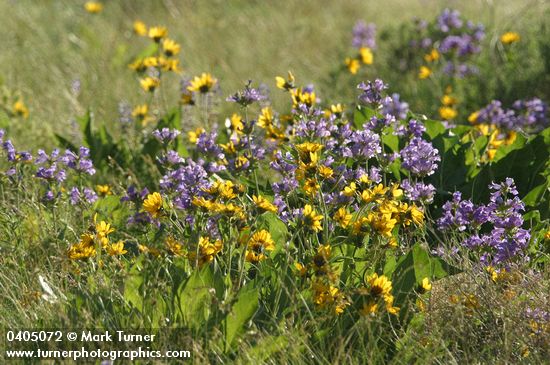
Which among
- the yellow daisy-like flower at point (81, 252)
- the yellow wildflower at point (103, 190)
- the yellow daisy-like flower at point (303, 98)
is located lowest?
the yellow daisy-like flower at point (81, 252)

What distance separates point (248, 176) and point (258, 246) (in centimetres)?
78

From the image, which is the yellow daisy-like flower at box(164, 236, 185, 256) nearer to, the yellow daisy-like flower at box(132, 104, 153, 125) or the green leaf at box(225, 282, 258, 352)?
the green leaf at box(225, 282, 258, 352)

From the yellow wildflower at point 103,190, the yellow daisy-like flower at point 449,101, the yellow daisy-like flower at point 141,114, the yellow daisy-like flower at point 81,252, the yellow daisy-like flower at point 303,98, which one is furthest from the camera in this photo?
the yellow daisy-like flower at point 449,101

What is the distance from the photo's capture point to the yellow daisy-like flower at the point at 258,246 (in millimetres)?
2537

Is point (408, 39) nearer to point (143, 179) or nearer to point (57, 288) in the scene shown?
point (143, 179)

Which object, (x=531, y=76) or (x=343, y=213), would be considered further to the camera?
(x=531, y=76)

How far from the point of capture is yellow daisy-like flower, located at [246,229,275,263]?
2.54 m

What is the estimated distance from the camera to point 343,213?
260 cm

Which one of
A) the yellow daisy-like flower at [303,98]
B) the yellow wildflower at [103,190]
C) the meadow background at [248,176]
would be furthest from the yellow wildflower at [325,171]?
the yellow wildflower at [103,190]

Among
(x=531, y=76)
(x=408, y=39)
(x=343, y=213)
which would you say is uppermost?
(x=408, y=39)

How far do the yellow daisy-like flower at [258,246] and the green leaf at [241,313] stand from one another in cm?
19

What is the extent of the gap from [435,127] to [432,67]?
233cm

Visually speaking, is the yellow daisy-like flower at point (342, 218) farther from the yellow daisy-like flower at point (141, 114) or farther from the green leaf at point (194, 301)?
the yellow daisy-like flower at point (141, 114)

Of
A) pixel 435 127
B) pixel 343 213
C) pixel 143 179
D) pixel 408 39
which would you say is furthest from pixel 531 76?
pixel 343 213
